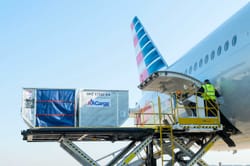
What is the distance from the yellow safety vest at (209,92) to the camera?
11.1 meters

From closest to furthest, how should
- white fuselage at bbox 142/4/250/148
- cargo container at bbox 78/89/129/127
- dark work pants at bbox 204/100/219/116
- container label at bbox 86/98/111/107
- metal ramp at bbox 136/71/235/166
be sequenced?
white fuselage at bbox 142/4/250/148 → metal ramp at bbox 136/71/235/166 → dark work pants at bbox 204/100/219/116 → cargo container at bbox 78/89/129/127 → container label at bbox 86/98/111/107

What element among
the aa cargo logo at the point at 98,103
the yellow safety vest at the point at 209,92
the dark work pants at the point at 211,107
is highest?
the yellow safety vest at the point at 209,92

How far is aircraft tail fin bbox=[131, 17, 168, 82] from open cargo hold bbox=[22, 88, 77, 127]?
937 centimetres

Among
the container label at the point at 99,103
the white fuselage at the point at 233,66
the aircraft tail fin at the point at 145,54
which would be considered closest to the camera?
the white fuselage at the point at 233,66

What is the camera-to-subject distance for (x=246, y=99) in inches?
408

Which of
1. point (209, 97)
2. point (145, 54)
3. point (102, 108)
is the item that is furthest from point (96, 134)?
point (145, 54)

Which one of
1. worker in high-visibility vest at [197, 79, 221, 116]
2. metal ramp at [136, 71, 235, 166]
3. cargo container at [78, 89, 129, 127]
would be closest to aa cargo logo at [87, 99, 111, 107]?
cargo container at [78, 89, 129, 127]

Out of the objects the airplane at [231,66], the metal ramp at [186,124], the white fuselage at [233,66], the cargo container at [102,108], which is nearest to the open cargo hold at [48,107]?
the cargo container at [102,108]

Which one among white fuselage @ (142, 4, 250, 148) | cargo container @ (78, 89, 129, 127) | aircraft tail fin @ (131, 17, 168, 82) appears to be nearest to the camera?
white fuselage @ (142, 4, 250, 148)

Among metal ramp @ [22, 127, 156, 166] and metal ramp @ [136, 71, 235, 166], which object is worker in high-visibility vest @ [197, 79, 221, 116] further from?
metal ramp @ [22, 127, 156, 166]

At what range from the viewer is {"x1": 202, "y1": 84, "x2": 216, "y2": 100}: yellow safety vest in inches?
437

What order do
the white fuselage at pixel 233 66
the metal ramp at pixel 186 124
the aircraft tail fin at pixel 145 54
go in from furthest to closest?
the aircraft tail fin at pixel 145 54 < the metal ramp at pixel 186 124 < the white fuselage at pixel 233 66

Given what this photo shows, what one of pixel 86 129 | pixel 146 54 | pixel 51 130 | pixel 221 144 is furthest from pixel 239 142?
pixel 146 54

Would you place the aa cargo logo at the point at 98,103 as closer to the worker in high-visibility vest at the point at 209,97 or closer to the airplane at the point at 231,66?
the airplane at the point at 231,66
